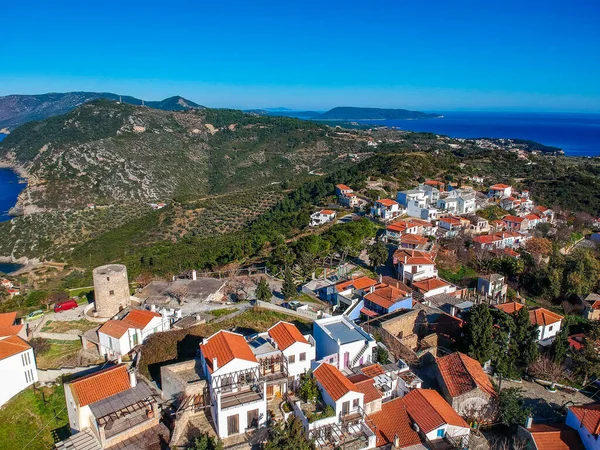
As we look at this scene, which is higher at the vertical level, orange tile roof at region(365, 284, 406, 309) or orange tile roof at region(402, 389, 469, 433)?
orange tile roof at region(365, 284, 406, 309)

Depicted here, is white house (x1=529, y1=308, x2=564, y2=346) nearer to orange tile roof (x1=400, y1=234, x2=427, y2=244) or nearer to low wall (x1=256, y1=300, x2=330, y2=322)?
orange tile roof (x1=400, y1=234, x2=427, y2=244)

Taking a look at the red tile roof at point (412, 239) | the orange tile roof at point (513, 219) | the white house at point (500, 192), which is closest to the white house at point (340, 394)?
the red tile roof at point (412, 239)

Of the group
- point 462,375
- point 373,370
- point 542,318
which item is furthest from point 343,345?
point 542,318

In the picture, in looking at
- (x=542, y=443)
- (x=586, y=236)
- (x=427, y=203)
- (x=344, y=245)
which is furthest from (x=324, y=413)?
(x=586, y=236)

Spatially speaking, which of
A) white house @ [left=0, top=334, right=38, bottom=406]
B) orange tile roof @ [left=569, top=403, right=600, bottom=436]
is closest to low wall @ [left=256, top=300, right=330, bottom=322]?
white house @ [left=0, top=334, right=38, bottom=406]

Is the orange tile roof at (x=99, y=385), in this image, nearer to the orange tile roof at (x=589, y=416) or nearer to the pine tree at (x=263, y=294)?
the pine tree at (x=263, y=294)

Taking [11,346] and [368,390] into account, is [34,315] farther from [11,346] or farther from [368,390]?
[368,390]

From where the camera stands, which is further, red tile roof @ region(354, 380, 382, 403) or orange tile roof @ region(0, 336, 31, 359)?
orange tile roof @ region(0, 336, 31, 359)
